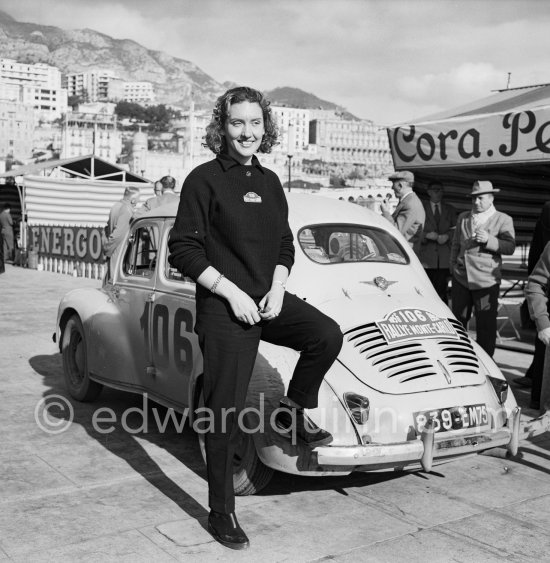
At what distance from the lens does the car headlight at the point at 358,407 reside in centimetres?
413

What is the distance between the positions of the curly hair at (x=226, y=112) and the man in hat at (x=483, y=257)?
4.00 m

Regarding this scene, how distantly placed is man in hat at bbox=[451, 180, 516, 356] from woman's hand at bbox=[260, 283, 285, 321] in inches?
162

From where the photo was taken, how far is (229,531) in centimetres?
369

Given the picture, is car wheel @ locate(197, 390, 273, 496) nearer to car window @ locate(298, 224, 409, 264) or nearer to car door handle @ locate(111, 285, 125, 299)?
car window @ locate(298, 224, 409, 264)

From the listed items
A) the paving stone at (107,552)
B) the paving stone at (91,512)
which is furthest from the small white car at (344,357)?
the paving stone at (107,552)

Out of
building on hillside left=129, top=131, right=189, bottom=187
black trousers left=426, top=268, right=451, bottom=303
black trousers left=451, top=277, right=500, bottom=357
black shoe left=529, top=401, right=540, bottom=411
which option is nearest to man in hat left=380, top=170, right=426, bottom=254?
black trousers left=426, top=268, right=451, bottom=303

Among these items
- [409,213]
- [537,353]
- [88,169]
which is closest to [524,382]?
[537,353]

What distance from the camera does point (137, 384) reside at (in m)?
5.71

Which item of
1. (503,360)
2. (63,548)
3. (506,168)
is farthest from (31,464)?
(506,168)

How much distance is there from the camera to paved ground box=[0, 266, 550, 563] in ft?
12.3

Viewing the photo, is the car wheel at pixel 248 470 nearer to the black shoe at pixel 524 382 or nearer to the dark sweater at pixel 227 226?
the dark sweater at pixel 227 226

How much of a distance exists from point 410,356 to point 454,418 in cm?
42

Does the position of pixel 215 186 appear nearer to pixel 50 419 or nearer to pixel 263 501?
pixel 263 501

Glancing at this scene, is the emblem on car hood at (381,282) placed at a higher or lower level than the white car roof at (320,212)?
lower
